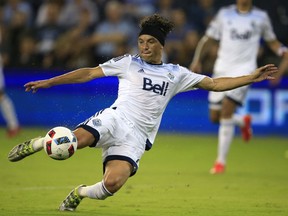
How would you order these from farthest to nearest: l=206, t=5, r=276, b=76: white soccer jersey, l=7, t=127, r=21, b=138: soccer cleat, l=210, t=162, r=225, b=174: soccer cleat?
l=7, t=127, r=21, b=138: soccer cleat
l=206, t=5, r=276, b=76: white soccer jersey
l=210, t=162, r=225, b=174: soccer cleat

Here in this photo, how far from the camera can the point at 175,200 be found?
10.0 m

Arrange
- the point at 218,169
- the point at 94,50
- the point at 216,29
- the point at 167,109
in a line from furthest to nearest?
1. the point at 94,50
2. the point at 167,109
3. the point at 216,29
4. the point at 218,169

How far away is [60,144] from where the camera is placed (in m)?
8.05

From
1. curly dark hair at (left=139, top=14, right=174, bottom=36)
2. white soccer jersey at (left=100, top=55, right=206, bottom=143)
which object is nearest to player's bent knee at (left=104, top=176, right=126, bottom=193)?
white soccer jersey at (left=100, top=55, right=206, bottom=143)

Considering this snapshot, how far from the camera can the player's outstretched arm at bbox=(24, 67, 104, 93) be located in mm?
8320

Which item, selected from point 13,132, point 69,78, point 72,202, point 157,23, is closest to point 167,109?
point 13,132

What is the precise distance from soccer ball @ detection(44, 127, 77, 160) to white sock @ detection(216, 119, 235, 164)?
5.16m

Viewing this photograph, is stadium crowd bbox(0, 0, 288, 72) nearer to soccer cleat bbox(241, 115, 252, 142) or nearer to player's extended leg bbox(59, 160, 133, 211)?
soccer cleat bbox(241, 115, 252, 142)

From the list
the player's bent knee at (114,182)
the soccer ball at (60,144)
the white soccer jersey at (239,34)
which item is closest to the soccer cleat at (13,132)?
the white soccer jersey at (239,34)

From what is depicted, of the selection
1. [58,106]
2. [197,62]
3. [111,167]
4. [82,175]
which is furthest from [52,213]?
[58,106]

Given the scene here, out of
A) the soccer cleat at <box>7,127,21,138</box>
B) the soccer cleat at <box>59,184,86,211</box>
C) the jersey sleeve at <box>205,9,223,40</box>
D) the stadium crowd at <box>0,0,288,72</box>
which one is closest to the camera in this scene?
the soccer cleat at <box>59,184,86,211</box>

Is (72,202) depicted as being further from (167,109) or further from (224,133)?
(167,109)

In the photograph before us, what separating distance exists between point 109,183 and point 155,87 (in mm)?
1157

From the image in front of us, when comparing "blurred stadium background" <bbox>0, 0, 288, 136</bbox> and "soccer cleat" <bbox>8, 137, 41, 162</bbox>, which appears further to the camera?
"blurred stadium background" <bbox>0, 0, 288, 136</bbox>
